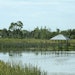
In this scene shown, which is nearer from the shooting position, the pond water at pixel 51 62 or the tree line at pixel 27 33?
the pond water at pixel 51 62

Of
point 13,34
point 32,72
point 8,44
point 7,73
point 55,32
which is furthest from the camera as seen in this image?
point 55,32

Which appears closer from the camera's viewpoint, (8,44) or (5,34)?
(8,44)

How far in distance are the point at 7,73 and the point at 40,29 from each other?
8003 cm

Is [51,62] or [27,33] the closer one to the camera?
[51,62]

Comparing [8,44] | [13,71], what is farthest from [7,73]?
[8,44]

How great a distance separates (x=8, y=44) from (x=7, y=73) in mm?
49140

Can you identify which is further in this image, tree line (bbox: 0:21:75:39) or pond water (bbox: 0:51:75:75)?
tree line (bbox: 0:21:75:39)

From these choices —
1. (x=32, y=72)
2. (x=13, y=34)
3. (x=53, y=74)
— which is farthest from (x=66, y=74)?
(x=13, y=34)

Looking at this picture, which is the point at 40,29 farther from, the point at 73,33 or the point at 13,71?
the point at 13,71

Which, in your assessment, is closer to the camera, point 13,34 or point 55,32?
point 13,34

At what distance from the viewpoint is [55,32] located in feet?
310

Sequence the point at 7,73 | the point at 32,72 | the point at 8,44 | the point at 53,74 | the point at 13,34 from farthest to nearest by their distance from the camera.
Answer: the point at 13,34 → the point at 8,44 → the point at 53,74 → the point at 32,72 → the point at 7,73

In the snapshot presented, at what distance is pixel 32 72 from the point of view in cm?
1650

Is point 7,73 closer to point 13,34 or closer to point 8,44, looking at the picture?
point 8,44
